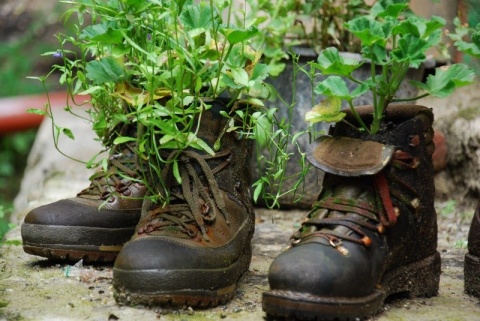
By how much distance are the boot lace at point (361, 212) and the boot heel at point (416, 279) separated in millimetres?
130

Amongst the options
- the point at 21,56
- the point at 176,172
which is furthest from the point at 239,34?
the point at 21,56

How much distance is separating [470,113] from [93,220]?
1.57 metres

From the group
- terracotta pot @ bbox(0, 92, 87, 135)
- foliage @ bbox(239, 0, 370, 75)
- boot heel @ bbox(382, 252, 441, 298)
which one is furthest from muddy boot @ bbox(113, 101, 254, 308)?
terracotta pot @ bbox(0, 92, 87, 135)

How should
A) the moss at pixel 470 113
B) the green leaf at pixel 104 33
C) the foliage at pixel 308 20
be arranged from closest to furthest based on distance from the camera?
1. the green leaf at pixel 104 33
2. the foliage at pixel 308 20
3. the moss at pixel 470 113

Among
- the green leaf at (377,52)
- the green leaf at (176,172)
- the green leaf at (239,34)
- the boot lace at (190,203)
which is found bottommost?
the boot lace at (190,203)

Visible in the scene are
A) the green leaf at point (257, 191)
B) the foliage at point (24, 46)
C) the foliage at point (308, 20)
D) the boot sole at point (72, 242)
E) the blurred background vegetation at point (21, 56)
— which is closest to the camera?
the green leaf at point (257, 191)

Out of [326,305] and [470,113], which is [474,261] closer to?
[326,305]

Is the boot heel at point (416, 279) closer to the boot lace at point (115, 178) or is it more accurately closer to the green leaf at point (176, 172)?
the green leaf at point (176, 172)

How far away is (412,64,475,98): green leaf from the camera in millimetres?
1608

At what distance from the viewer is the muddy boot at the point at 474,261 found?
69.6 inches

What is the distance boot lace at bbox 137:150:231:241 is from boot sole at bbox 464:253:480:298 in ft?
1.89

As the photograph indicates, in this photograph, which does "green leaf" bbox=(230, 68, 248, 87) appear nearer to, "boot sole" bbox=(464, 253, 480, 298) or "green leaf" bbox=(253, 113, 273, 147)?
"green leaf" bbox=(253, 113, 273, 147)

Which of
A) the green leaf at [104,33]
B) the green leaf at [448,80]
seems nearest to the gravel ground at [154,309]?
the green leaf at [448,80]

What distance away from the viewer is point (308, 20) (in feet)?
9.50
